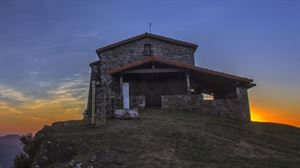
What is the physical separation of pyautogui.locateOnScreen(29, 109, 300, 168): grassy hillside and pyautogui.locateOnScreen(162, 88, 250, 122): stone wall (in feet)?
23.2

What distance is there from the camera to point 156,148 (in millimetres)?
10828

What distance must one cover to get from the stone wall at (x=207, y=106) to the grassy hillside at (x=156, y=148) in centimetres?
707

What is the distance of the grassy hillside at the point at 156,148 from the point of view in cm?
959

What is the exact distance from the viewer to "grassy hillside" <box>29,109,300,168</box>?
31.4ft

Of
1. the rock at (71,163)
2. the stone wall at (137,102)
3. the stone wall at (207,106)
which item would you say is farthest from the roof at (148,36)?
the rock at (71,163)

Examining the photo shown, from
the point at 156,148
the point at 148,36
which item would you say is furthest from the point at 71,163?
the point at 148,36

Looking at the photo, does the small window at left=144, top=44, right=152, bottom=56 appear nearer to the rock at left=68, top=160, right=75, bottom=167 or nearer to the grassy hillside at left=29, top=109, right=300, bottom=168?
the grassy hillside at left=29, top=109, right=300, bottom=168

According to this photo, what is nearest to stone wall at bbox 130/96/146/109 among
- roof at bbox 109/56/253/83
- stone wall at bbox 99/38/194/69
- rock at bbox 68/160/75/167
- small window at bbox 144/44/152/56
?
roof at bbox 109/56/253/83

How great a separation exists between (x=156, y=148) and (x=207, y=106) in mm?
12321

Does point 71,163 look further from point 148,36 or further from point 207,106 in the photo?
point 148,36

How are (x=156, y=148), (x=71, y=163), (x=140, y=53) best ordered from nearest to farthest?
1. (x=71, y=163)
2. (x=156, y=148)
3. (x=140, y=53)

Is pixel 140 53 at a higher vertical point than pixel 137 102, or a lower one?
higher

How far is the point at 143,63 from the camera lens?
23547 millimetres

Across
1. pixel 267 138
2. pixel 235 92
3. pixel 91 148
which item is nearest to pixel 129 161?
pixel 91 148
